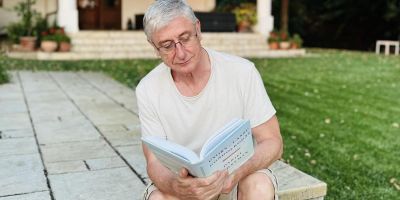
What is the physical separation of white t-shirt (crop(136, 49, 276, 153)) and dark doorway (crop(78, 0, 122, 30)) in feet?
51.4

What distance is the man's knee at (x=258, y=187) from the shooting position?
6.39 feet

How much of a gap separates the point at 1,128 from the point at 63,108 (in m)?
1.11

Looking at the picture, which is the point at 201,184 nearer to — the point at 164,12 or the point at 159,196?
the point at 159,196

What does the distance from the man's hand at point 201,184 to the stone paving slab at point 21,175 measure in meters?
1.41

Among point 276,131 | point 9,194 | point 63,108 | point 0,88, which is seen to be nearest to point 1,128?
point 63,108

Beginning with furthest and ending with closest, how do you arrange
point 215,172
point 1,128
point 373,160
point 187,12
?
1. point 1,128
2. point 373,160
3. point 187,12
4. point 215,172

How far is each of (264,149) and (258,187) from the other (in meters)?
0.15

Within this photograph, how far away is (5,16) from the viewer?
15.1 meters

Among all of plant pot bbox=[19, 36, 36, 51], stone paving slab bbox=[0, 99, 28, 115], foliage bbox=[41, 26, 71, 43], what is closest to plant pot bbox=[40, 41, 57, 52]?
foliage bbox=[41, 26, 71, 43]

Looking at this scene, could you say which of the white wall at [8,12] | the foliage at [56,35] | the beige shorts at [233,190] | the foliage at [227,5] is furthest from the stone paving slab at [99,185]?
the foliage at [227,5]

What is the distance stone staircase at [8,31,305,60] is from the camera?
12.5 m

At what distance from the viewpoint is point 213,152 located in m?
1.66

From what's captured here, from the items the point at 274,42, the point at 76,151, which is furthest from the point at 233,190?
the point at 274,42

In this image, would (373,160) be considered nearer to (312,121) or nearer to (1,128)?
(312,121)
